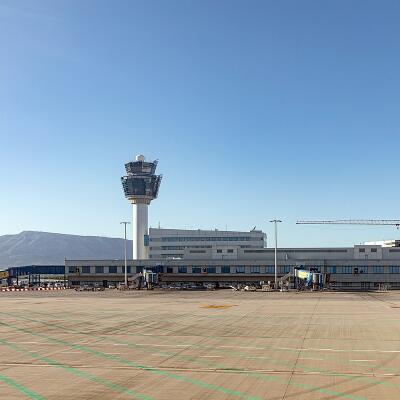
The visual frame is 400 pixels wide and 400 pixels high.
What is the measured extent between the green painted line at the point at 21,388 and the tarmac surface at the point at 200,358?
1.8 inches

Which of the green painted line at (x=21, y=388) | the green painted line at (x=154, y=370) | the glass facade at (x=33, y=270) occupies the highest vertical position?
the green painted line at (x=21, y=388)

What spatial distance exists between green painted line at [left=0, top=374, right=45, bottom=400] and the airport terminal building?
5010 inches

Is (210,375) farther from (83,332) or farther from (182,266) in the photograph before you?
(182,266)

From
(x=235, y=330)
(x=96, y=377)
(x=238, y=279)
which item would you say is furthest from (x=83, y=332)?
(x=238, y=279)

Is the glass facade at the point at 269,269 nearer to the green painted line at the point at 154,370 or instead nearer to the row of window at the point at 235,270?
the row of window at the point at 235,270

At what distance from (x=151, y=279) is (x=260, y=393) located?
12088 cm

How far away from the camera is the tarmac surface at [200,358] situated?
24047mm

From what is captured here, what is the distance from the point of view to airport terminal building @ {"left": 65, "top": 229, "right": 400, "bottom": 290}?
15538 cm

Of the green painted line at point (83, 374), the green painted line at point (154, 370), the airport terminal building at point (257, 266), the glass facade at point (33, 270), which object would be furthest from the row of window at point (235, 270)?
the green painted line at point (83, 374)

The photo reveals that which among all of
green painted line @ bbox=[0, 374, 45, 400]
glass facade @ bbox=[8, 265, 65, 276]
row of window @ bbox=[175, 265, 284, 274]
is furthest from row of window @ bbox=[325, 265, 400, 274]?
green painted line @ bbox=[0, 374, 45, 400]

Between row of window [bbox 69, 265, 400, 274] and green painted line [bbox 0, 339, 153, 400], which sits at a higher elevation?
green painted line [bbox 0, 339, 153, 400]

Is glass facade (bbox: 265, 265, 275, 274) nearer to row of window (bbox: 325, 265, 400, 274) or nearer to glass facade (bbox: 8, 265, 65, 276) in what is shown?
row of window (bbox: 325, 265, 400, 274)

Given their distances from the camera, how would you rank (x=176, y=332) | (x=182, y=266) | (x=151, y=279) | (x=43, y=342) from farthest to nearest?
(x=182, y=266)
(x=151, y=279)
(x=176, y=332)
(x=43, y=342)

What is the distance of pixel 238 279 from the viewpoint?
164 m
